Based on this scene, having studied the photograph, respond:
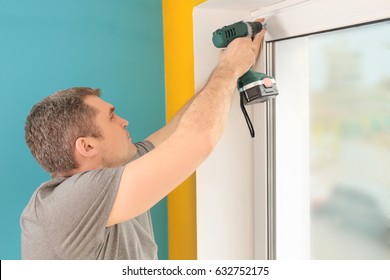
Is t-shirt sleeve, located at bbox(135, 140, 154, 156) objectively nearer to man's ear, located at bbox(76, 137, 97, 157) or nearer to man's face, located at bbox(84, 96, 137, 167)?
man's face, located at bbox(84, 96, 137, 167)

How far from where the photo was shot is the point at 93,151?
133cm

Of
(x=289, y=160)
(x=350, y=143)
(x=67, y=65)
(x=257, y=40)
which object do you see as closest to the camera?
(x=350, y=143)

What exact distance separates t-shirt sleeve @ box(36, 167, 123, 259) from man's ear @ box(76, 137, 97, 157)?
14 cm

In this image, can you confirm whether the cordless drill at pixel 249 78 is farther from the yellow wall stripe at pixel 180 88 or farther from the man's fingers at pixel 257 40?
the yellow wall stripe at pixel 180 88

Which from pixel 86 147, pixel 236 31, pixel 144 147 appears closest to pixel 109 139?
pixel 86 147

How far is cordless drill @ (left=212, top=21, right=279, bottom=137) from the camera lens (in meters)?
1.28

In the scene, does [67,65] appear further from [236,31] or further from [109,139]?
[236,31]

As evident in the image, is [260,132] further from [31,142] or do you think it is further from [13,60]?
[13,60]

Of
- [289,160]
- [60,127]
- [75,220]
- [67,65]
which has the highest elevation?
[67,65]

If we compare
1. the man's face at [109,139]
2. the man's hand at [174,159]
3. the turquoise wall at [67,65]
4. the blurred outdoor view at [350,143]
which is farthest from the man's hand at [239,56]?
the turquoise wall at [67,65]

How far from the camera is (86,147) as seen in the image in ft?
4.34

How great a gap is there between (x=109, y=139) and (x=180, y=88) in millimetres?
427

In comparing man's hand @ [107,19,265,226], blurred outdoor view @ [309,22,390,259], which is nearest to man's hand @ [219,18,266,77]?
man's hand @ [107,19,265,226]

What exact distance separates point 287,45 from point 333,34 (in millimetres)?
199
